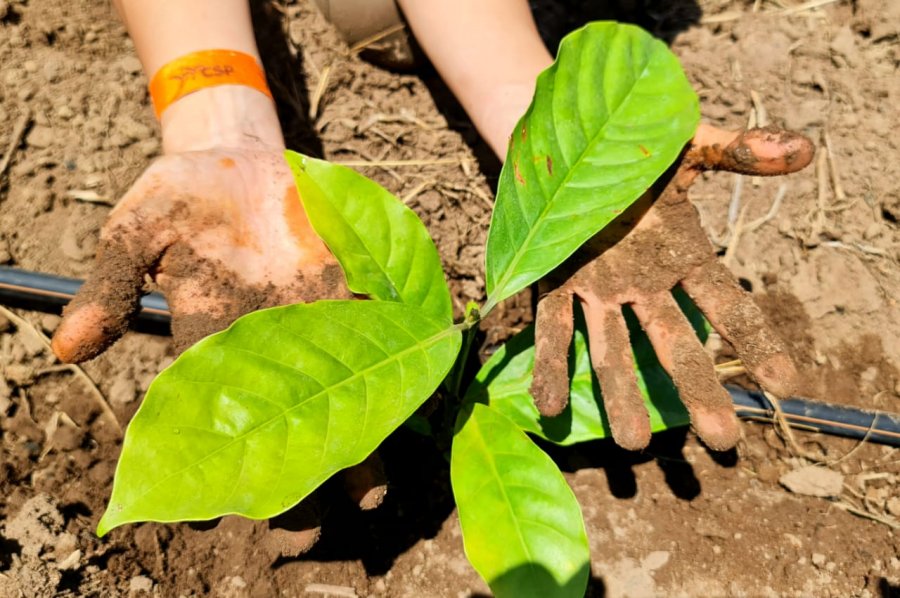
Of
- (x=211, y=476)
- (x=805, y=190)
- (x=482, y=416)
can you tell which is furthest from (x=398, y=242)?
(x=805, y=190)

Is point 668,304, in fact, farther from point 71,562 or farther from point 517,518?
point 71,562

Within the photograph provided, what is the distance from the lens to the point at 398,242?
107 centimetres

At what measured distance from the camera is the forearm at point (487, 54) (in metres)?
1.43

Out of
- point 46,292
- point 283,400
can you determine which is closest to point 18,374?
point 46,292

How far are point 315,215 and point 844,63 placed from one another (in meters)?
1.50

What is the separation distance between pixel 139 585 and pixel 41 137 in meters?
1.04

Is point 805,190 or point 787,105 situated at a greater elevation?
point 787,105

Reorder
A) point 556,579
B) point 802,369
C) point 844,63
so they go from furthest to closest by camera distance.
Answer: point 844,63 < point 802,369 < point 556,579

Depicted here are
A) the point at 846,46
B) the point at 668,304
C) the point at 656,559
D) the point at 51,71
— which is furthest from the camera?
the point at 846,46

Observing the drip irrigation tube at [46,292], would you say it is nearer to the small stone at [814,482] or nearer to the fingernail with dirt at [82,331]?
the fingernail with dirt at [82,331]

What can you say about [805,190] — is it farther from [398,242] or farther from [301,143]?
[301,143]

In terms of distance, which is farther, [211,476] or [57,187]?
[57,187]

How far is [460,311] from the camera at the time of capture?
1.53 meters

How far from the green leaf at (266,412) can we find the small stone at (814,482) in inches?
34.7
